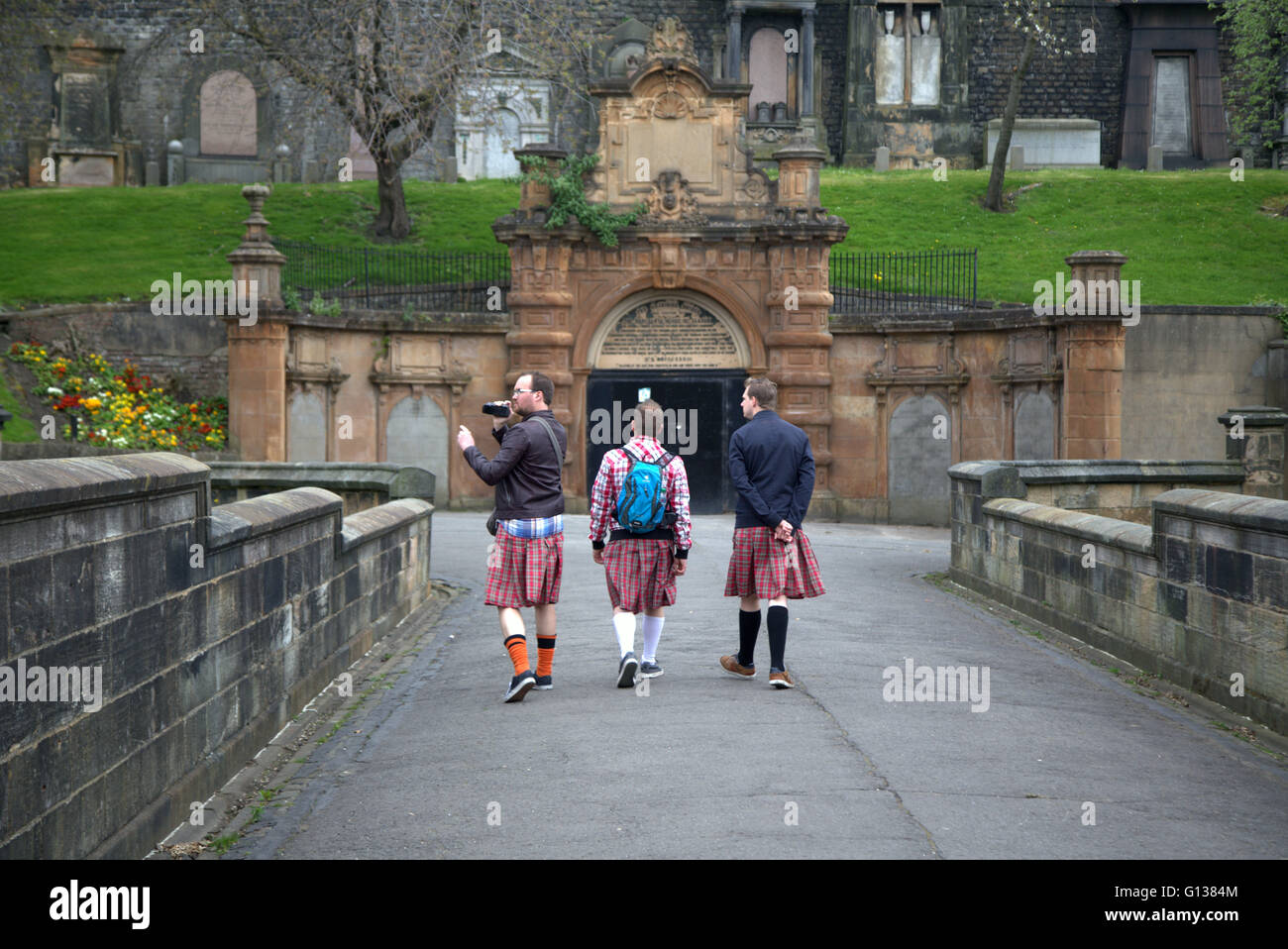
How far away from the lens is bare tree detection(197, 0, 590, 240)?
2656 cm

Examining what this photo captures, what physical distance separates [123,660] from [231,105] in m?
42.2

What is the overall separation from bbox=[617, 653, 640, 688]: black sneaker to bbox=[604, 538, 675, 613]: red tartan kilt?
0.32 m

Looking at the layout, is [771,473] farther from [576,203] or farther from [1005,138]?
[1005,138]

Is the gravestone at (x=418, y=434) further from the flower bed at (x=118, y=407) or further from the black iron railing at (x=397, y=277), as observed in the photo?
the flower bed at (x=118, y=407)

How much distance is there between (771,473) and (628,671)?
1515mm

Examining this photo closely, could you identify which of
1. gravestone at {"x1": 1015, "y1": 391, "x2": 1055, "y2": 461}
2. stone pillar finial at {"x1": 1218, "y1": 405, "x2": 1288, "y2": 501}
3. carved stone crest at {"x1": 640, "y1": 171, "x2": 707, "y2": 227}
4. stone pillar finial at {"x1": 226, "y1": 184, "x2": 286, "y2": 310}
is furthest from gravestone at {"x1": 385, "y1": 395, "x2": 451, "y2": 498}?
stone pillar finial at {"x1": 1218, "y1": 405, "x2": 1288, "y2": 501}

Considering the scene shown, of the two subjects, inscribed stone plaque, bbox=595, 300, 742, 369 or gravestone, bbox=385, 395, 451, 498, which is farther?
inscribed stone plaque, bbox=595, 300, 742, 369

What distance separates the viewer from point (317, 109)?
95.2 feet

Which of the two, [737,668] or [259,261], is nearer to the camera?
[737,668]

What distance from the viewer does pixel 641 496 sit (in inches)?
340

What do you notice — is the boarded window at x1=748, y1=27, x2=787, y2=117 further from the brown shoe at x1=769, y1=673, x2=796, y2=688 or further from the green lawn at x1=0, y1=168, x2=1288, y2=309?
the brown shoe at x1=769, y1=673, x2=796, y2=688

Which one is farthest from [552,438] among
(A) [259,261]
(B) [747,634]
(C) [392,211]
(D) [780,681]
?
(C) [392,211]

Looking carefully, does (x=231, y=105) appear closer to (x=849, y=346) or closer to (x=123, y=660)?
(x=849, y=346)

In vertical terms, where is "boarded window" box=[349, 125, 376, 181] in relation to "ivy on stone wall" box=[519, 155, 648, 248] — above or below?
above
